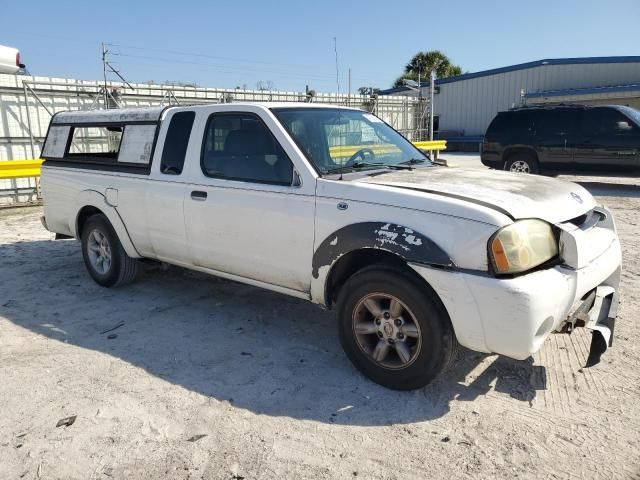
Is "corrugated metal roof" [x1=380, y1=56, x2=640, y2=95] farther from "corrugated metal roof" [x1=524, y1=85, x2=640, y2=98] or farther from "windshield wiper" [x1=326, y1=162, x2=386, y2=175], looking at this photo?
"windshield wiper" [x1=326, y1=162, x2=386, y2=175]

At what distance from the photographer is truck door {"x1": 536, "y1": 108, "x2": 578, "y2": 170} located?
12289mm

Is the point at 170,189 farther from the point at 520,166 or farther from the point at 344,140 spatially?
the point at 520,166

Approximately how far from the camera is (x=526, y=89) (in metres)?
29.9

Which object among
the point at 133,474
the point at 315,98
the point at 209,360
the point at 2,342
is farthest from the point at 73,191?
the point at 315,98

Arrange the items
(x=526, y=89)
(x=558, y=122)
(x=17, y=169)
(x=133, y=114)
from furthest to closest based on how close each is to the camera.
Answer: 1. (x=526, y=89)
2. (x=558, y=122)
3. (x=17, y=169)
4. (x=133, y=114)

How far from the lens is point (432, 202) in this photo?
309 centimetres

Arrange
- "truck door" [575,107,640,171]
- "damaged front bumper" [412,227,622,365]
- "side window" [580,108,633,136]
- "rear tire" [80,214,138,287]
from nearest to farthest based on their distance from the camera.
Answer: "damaged front bumper" [412,227,622,365] → "rear tire" [80,214,138,287] → "truck door" [575,107,640,171] → "side window" [580,108,633,136]

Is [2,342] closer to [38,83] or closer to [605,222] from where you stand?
[605,222]

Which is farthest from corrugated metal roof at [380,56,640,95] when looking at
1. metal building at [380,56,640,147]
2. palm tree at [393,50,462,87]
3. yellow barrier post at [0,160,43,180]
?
yellow barrier post at [0,160,43,180]

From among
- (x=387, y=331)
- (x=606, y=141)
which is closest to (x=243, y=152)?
(x=387, y=331)

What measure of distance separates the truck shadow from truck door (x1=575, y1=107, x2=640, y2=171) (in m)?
9.81

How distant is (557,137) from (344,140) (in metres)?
10.0

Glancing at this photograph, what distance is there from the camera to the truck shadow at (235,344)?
3.29 m

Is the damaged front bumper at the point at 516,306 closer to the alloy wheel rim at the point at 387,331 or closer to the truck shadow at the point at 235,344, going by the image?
the alloy wheel rim at the point at 387,331
